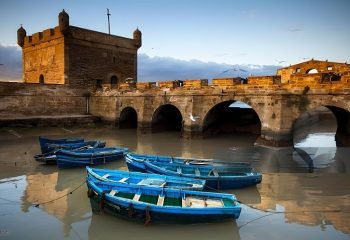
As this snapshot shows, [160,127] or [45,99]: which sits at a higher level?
[45,99]

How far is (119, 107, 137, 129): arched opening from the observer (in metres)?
22.2

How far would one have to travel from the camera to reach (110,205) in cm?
670

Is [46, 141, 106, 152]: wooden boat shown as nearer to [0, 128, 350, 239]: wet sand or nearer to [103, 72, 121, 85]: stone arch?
[0, 128, 350, 239]: wet sand

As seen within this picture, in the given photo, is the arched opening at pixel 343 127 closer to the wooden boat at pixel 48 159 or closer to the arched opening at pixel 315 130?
the arched opening at pixel 315 130

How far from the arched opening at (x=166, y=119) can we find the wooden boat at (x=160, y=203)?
12853 millimetres

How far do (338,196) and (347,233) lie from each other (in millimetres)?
2271

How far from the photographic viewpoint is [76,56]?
23.4m

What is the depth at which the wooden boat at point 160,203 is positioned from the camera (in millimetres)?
6230

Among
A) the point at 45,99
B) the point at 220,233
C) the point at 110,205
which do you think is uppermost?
the point at 45,99

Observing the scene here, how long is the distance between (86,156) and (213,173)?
5305 mm

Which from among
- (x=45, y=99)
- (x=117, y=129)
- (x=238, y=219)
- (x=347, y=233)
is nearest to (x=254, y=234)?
(x=238, y=219)

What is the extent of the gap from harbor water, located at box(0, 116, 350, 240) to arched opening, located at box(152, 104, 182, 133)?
239 inches

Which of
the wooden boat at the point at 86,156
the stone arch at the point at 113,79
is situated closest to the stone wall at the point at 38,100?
the stone arch at the point at 113,79

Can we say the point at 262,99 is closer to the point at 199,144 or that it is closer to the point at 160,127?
the point at 199,144
